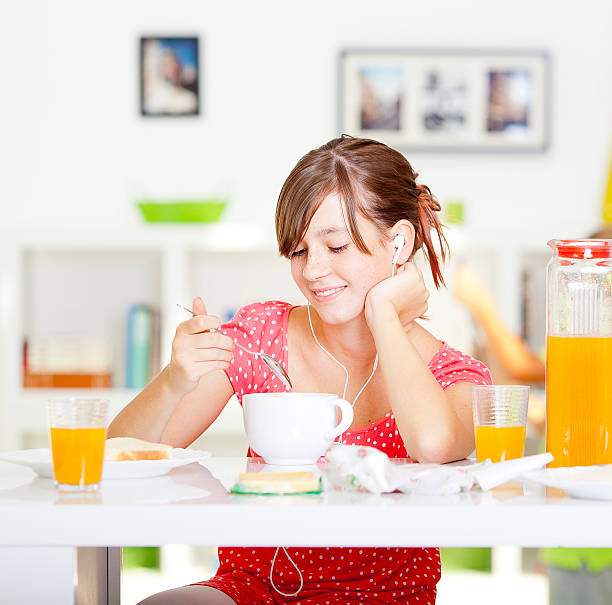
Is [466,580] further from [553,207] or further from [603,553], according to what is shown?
[553,207]

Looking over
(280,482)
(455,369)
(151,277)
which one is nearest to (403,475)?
(280,482)

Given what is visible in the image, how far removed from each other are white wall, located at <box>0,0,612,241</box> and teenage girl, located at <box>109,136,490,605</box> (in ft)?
6.40

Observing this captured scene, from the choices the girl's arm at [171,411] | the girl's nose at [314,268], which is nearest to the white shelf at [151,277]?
the girl's arm at [171,411]

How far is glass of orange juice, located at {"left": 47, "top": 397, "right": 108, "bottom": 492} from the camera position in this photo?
915 millimetres

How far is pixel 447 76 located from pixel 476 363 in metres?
2.27

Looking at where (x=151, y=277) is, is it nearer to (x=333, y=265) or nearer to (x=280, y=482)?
(x=333, y=265)

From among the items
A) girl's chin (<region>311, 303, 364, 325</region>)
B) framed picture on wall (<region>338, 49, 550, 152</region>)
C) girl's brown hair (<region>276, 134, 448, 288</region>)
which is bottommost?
girl's chin (<region>311, 303, 364, 325</region>)

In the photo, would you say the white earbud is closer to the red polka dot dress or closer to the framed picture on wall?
the red polka dot dress

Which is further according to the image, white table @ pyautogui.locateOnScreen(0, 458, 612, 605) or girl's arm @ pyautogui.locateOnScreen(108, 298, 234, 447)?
girl's arm @ pyautogui.locateOnScreen(108, 298, 234, 447)

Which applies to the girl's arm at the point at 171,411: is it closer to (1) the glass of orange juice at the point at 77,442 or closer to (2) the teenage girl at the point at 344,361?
(2) the teenage girl at the point at 344,361

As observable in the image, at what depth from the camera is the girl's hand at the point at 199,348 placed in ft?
4.04

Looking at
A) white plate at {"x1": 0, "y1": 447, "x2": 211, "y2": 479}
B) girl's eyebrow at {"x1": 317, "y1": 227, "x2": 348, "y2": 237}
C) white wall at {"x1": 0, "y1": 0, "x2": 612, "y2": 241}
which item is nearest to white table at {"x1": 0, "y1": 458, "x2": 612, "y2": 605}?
white plate at {"x1": 0, "y1": 447, "x2": 211, "y2": 479}

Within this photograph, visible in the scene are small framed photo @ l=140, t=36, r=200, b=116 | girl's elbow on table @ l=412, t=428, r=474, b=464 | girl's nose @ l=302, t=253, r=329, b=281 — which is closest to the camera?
girl's elbow on table @ l=412, t=428, r=474, b=464

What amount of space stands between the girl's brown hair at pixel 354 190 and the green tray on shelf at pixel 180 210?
71.5 inches
